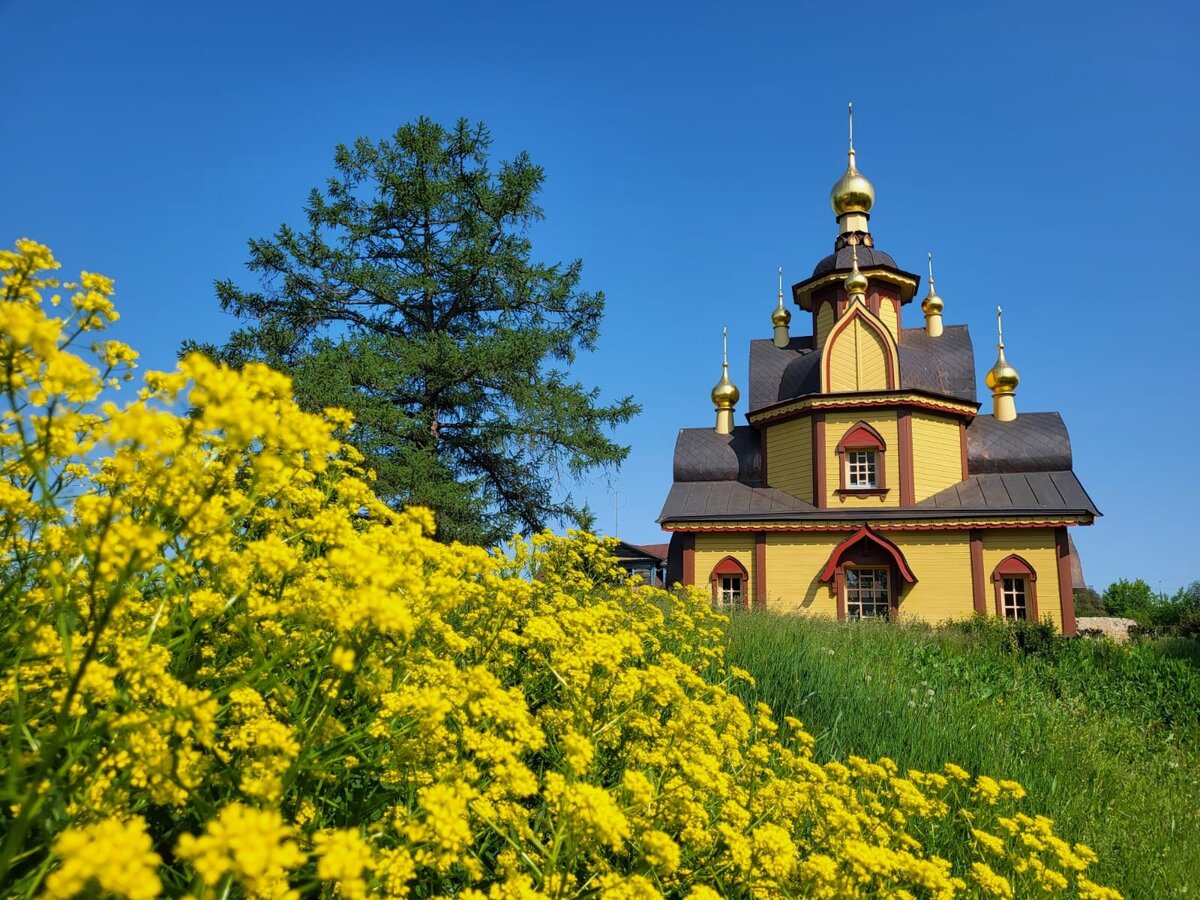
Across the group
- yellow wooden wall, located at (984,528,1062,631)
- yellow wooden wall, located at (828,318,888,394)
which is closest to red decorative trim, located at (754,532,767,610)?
yellow wooden wall, located at (828,318,888,394)

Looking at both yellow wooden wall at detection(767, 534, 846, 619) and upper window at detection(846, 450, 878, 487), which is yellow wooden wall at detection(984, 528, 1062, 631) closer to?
upper window at detection(846, 450, 878, 487)

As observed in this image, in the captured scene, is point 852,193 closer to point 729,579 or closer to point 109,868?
point 729,579

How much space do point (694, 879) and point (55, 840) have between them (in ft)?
6.38

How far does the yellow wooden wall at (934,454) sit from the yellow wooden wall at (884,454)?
1.71 feet

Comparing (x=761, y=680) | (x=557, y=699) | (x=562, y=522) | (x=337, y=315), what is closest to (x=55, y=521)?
(x=557, y=699)

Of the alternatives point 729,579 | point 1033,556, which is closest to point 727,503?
point 729,579

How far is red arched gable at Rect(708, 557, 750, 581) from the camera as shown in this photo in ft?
69.4

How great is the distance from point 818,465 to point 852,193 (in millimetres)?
10643

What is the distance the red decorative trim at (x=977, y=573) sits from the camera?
19375mm

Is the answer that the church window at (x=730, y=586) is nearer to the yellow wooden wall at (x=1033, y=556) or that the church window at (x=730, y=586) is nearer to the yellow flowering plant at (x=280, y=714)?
the yellow wooden wall at (x=1033, y=556)

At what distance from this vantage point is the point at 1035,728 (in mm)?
7422

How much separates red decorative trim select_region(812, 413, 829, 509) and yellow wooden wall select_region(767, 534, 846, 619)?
1007 mm

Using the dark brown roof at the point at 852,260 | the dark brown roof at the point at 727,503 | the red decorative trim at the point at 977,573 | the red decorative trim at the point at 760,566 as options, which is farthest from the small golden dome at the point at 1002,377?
the red decorative trim at the point at 760,566

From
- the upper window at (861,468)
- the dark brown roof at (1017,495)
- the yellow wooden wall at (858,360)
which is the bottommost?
the dark brown roof at (1017,495)
